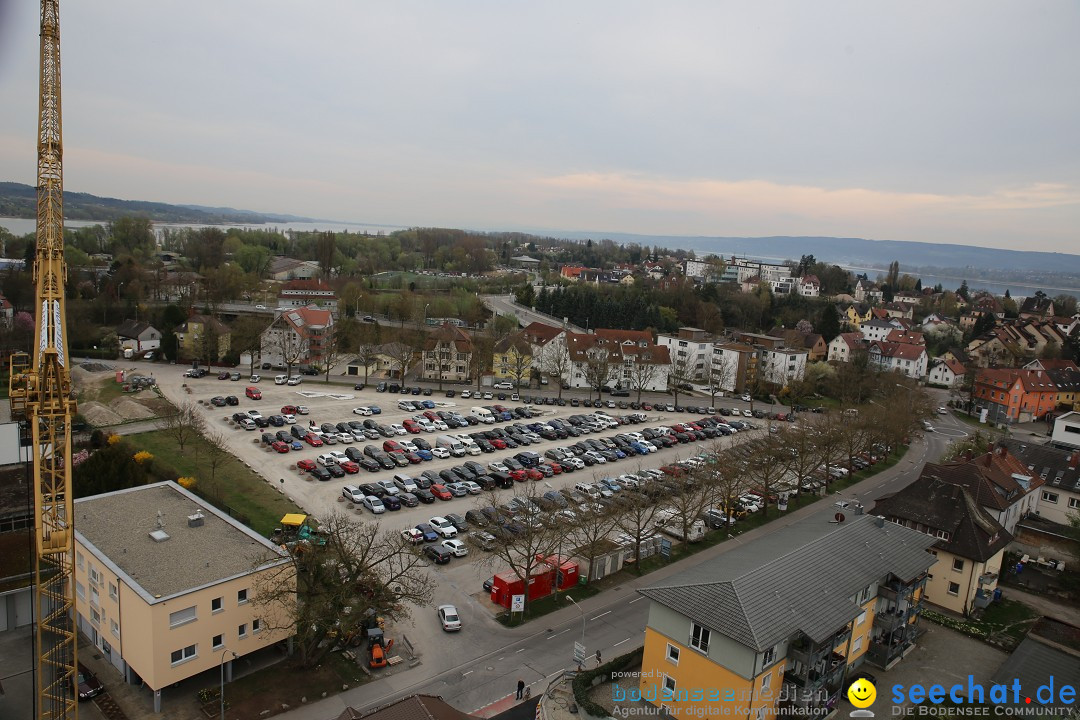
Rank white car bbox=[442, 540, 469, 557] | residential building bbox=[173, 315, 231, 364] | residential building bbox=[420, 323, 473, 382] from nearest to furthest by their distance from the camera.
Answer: white car bbox=[442, 540, 469, 557], residential building bbox=[173, 315, 231, 364], residential building bbox=[420, 323, 473, 382]

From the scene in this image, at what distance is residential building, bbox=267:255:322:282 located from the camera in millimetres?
100375

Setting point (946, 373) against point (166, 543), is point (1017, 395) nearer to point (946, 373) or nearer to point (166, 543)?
point (946, 373)

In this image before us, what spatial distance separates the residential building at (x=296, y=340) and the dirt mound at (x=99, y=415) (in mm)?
14854

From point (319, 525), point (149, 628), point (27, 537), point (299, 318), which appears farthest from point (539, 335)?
point (149, 628)

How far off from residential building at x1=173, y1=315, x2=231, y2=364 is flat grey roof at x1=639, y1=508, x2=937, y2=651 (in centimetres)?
4901

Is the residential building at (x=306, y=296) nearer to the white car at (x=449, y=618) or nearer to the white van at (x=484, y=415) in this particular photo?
the white van at (x=484, y=415)

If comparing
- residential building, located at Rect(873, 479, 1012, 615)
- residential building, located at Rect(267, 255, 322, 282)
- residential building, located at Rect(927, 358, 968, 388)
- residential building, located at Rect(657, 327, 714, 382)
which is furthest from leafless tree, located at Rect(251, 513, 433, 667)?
residential building, located at Rect(267, 255, 322, 282)

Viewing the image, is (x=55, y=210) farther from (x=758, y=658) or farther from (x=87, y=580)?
(x=758, y=658)

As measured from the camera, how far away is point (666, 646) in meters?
15.9

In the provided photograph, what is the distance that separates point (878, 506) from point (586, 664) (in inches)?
572

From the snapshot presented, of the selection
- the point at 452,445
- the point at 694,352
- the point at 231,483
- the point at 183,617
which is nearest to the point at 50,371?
the point at 183,617

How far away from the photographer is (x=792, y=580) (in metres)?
16.4

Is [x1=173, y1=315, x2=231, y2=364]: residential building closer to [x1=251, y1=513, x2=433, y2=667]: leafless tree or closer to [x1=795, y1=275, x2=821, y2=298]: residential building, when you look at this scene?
[x1=251, y1=513, x2=433, y2=667]: leafless tree

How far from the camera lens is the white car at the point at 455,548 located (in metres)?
24.1
